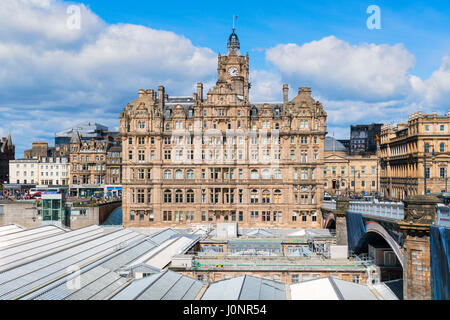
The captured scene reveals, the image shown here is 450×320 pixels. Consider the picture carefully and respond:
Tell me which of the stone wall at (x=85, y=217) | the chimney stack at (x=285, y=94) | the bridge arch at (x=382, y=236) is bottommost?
the stone wall at (x=85, y=217)

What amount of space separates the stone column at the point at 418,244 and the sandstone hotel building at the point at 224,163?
167 feet

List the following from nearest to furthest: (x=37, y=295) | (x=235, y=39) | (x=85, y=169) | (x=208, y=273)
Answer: (x=37, y=295) → (x=208, y=273) → (x=235, y=39) → (x=85, y=169)

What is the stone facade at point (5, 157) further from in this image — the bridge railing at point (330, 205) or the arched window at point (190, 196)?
the bridge railing at point (330, 205)

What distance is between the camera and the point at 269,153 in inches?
3349

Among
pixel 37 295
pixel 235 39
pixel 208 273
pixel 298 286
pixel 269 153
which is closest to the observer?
pixel 37 295

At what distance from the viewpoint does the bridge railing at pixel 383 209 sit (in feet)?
126

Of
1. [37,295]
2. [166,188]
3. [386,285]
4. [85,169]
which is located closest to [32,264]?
[37,295]

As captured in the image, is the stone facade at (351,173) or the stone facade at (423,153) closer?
the stone facade at (423,153)

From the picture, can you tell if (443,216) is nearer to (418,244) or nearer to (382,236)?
(418,244)

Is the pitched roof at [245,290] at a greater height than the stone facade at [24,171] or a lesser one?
lesser

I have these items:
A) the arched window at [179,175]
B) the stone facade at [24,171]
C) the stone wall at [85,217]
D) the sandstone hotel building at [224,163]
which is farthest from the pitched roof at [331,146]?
the stone wall at [85,217]
